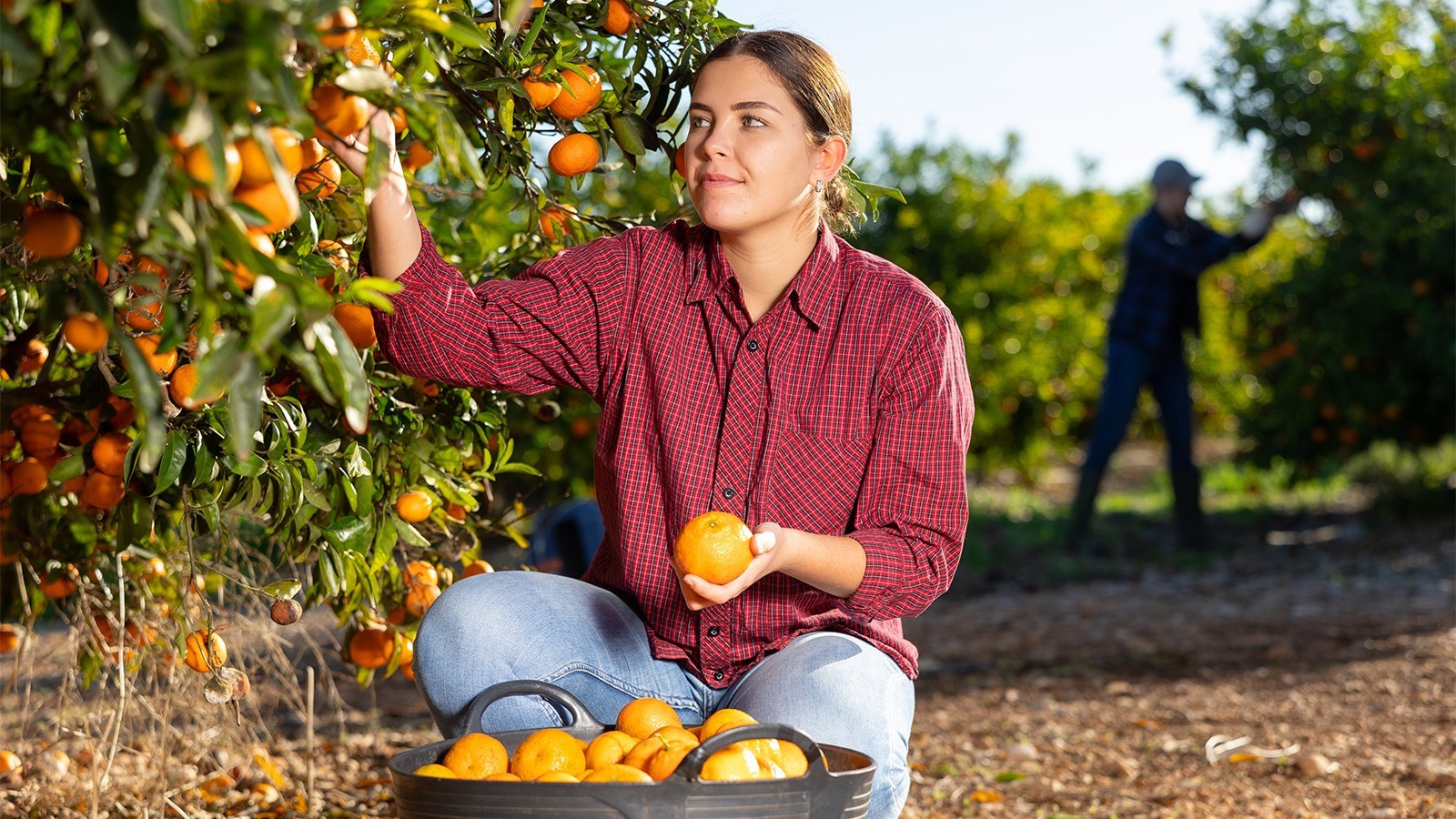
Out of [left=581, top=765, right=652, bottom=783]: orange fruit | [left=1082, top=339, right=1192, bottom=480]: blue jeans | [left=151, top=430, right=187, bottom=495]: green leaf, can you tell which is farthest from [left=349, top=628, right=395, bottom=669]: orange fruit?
[left=1082, top=339, right=1192, bottom=480]: blue jeans

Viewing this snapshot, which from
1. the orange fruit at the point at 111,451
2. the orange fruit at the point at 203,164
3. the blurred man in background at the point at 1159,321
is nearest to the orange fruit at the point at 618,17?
the orange fruit at the point at 111,451

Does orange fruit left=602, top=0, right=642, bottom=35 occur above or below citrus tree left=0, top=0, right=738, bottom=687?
above

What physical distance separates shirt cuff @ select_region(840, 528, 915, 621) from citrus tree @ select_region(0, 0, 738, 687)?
64 centimetres

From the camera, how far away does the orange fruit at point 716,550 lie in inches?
58.1

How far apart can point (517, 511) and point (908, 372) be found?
0.82 metres

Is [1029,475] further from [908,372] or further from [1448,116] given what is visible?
[908,372]

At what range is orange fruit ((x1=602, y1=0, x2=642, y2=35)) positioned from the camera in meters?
1.86

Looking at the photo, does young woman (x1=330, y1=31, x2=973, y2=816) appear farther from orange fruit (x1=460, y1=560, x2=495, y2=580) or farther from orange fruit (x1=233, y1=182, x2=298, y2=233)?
orange fruit (x1=233, y1=182, x2=298, y2=233)

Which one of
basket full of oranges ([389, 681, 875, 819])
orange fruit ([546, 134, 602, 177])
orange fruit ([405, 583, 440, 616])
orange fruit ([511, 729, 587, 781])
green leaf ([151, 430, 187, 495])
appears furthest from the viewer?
orange fruit ([405, 583, 440, 616])

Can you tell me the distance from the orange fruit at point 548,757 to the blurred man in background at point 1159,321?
493 centimetres

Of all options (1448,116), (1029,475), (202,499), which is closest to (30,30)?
(202,499)

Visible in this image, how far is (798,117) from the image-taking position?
74.2 inches

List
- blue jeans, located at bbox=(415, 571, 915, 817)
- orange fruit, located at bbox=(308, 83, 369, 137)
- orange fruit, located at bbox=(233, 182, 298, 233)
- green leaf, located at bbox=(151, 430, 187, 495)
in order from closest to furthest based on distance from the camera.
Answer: orange fruit, located at bbox=(233, 182, 298, 233)
orange fruit, located at bbox=(308, 83, 369, 137)
green leaf, located at bbox=(151, 430, 187, 495)
blue jeans, located at bbox=(415, 571, 915, 817)

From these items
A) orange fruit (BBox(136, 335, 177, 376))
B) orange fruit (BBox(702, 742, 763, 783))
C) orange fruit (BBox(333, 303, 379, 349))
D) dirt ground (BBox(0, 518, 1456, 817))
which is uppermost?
orange fruit (BBox(333, 303, 379, 349))
